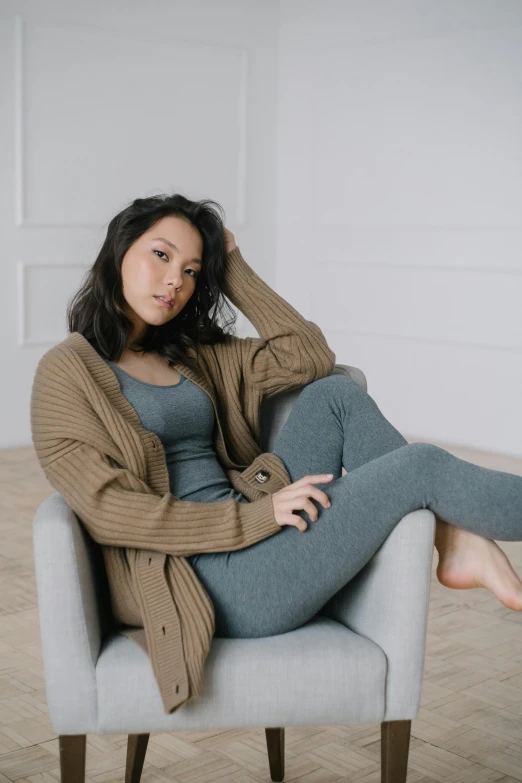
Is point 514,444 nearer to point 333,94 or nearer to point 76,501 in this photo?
point 333,94

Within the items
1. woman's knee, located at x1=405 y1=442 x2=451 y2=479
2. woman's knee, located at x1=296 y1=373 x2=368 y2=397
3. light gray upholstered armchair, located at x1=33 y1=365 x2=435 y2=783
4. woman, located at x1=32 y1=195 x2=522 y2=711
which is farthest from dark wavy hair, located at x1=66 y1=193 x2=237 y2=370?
woman's knee, located at x1=405 y1=442 x2=451 y2=479

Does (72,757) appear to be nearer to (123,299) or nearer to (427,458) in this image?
(427,458)

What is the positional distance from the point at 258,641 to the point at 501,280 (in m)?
3.39

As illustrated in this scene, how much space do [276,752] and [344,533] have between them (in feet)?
1.90

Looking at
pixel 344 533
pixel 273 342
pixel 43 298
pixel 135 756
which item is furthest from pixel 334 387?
pixel 43 298

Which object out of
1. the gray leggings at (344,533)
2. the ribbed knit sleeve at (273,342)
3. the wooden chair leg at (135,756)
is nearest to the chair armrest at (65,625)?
the gray leggings at (344,533)

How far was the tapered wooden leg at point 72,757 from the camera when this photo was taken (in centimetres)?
144

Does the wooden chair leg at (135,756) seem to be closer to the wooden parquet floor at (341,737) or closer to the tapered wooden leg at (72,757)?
the wooden parquet floor at (341,737)

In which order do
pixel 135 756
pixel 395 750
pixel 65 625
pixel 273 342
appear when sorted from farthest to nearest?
pixel 273 342
pixel 135 756
pixel 395 750
pixel 65 625

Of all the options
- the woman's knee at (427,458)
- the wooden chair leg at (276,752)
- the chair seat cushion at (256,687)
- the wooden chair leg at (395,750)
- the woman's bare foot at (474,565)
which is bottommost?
the wooden chair leg at (276,752)

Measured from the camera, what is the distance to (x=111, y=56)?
4.83 metres

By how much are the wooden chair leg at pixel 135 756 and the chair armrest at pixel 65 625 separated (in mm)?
345

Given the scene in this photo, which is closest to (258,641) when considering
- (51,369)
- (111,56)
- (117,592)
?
(117,592)

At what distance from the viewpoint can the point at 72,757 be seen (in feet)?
4.74
